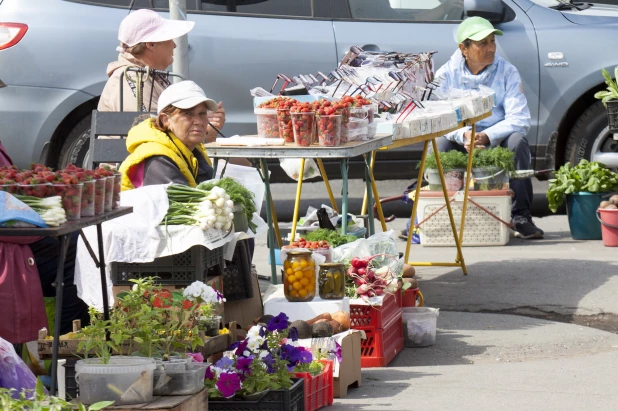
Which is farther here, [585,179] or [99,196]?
[585,179]

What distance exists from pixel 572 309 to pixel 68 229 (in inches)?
142

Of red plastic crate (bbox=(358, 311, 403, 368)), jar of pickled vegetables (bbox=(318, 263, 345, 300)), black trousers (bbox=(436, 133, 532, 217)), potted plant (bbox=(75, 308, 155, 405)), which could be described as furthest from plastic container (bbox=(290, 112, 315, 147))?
black trousers (bbox=(436, 133, 532, 217))

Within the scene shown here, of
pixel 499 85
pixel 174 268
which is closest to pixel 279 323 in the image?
pixel 174 268

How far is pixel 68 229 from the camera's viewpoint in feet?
13.6

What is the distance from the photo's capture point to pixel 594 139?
9789mm

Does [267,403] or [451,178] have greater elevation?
[451,178]

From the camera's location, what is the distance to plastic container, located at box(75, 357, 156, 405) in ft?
12.8

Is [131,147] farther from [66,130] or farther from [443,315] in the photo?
[66,130]

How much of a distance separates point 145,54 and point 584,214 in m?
3.93

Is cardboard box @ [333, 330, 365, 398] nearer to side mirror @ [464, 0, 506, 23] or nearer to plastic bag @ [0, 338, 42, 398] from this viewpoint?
plastic bag @ [0, 338, 42, 398]

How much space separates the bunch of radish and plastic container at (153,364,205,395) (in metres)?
1.73

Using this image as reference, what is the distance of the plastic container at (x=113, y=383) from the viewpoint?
3910mm

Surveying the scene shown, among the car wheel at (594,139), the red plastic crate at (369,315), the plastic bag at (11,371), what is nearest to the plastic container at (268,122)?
the red plastic crate at (369,315)

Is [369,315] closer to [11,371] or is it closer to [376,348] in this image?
[376,348]
